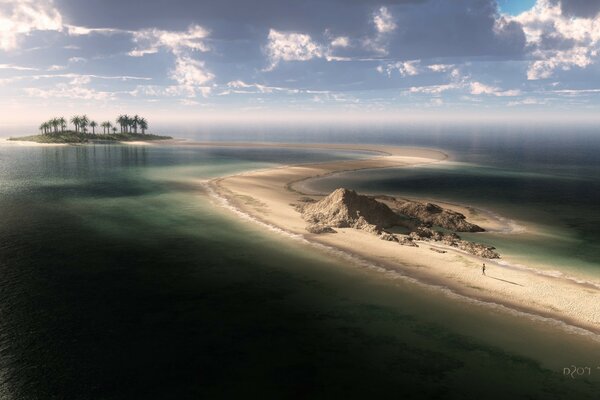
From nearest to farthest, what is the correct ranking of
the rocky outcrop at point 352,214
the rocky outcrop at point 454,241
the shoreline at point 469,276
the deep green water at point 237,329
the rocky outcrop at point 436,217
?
the deep green water at point 237,329, the shoreline at point 469,276, the rocky outcrop at point 454,241, the rocky outcrop at point 352,214, the rocky outcrop at point 436,217

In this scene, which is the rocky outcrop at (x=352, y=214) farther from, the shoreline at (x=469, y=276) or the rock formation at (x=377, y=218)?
the shoreline at (x=469, y=276)

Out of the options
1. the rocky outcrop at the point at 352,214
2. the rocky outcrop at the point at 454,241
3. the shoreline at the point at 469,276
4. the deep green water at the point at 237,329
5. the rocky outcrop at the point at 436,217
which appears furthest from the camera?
the rocky outcrop at the point at 436,217

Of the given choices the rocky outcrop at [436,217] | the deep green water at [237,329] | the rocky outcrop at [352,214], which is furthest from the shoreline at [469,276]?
the rocky outcrop at [436,217]

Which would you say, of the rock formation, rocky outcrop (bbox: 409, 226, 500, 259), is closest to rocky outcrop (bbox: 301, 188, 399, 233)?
the rock formation

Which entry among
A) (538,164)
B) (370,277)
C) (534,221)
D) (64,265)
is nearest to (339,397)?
(370,277)

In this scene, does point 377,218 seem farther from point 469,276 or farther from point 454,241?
point 469,276

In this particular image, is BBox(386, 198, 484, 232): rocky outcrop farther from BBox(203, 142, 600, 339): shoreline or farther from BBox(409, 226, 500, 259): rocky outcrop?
BBox(203, 142, 600, 339): shoreline
